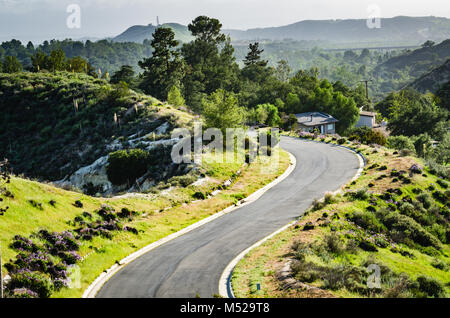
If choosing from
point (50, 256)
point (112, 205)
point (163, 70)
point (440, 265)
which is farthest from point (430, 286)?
point (163, 70)

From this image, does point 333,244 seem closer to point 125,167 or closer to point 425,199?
Answer: point 425,199

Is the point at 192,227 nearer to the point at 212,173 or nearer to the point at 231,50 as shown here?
the point at 212,173

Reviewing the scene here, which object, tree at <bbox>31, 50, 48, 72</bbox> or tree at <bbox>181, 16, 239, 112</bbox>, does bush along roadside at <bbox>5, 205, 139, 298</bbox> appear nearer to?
tree at <bbox>181, 16, 239, 112</bbox>

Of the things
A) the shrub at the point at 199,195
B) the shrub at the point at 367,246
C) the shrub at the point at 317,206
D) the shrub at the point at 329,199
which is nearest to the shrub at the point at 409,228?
the shrub at the point at 367,246

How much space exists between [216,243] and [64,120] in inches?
1984

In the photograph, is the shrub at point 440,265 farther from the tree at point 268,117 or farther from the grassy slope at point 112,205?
the tree at point 268,117

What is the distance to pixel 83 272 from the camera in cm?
2194

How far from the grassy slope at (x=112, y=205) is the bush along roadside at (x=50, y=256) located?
1.47ft

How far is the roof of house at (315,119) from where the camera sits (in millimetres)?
84925

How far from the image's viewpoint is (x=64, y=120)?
2699 inches

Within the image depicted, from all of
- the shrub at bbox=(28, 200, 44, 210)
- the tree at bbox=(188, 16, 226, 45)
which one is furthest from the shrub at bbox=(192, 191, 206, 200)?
the tree at bbox=(188, 16, 226, 45)

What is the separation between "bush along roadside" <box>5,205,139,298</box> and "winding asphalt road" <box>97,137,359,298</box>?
247cm

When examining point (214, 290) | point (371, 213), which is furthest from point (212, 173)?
point (214, 290)

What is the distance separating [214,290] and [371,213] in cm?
1683
